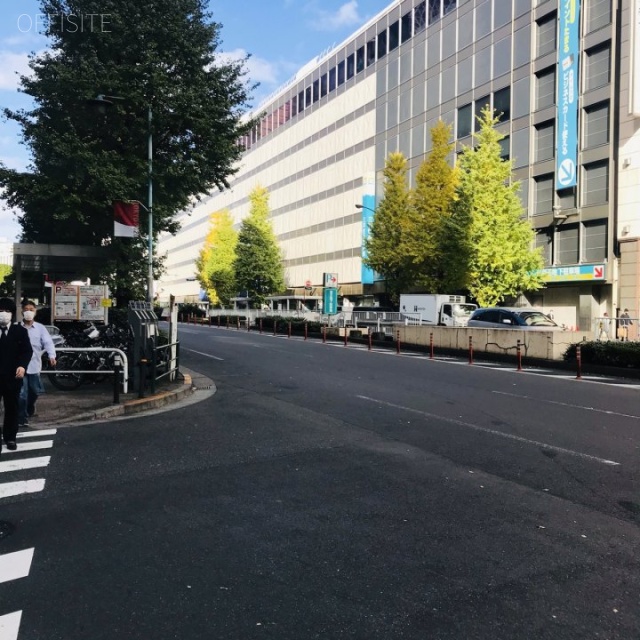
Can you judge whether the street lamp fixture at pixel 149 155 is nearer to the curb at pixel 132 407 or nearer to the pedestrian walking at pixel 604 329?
→ the curb at pixel 132 407

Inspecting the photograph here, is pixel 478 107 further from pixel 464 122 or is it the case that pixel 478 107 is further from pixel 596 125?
pixel 596 125

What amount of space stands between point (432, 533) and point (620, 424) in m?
5.93

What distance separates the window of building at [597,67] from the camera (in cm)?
3156

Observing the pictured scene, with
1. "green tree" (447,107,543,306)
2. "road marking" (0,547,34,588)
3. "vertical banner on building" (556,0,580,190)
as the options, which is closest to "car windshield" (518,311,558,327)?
"green tree" (447,107,543,306)

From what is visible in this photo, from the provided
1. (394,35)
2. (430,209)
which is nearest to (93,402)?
(430,209)

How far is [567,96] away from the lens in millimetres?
33281

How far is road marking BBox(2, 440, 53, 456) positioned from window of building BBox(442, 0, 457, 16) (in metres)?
45.0

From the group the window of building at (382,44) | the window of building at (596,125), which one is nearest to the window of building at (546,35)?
the window of building at (596,125)

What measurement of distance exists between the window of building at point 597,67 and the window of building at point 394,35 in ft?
65.8

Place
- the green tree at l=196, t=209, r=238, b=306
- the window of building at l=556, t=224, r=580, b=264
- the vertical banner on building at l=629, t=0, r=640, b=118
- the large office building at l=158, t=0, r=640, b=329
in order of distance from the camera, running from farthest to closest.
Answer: the green tree at l=196, t=209, r=238, b=306, the window of building at l=556, t=224, r=580, b=264, the large office building at l=158, t=0, r=640, b=329, the vertical banner on building at l=629, t=0, r=640, b=118

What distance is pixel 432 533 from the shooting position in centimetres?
431

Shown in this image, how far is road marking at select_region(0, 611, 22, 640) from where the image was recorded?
293 cm

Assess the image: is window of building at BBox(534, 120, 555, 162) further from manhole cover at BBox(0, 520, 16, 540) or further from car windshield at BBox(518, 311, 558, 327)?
manhole cover at BBox(0, 520, 16, 540)

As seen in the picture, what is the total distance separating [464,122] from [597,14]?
11.0 meters
